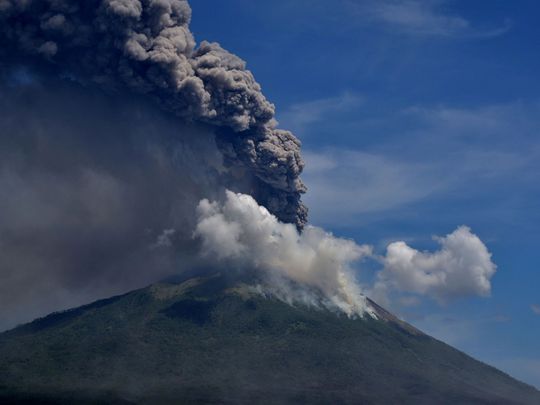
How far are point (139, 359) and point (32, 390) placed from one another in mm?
20144

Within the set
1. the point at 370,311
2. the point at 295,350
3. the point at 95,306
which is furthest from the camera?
A: the point at 370,311

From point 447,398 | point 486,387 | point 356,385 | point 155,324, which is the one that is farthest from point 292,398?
point 486,387

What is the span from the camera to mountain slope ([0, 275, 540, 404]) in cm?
12012

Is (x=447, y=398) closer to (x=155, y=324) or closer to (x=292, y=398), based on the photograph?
(x=292, y=398)

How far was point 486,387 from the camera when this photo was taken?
14862 centimetres

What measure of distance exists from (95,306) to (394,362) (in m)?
59.2

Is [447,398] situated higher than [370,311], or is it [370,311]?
[370,311]

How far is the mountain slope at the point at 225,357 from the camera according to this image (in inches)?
4729

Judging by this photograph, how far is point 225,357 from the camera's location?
136875 mm

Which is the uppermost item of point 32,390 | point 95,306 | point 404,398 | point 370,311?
point 370,311

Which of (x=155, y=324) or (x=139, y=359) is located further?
(x=155, y=324)

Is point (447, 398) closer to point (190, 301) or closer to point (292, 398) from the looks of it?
point (292, 398)

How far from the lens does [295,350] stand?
141375 millimetres

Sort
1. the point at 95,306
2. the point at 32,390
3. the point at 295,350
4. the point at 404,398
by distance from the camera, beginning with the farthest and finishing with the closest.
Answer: the point at 95,306 → the point at 295,350 → the point at 404,398 → the point at 32,390
